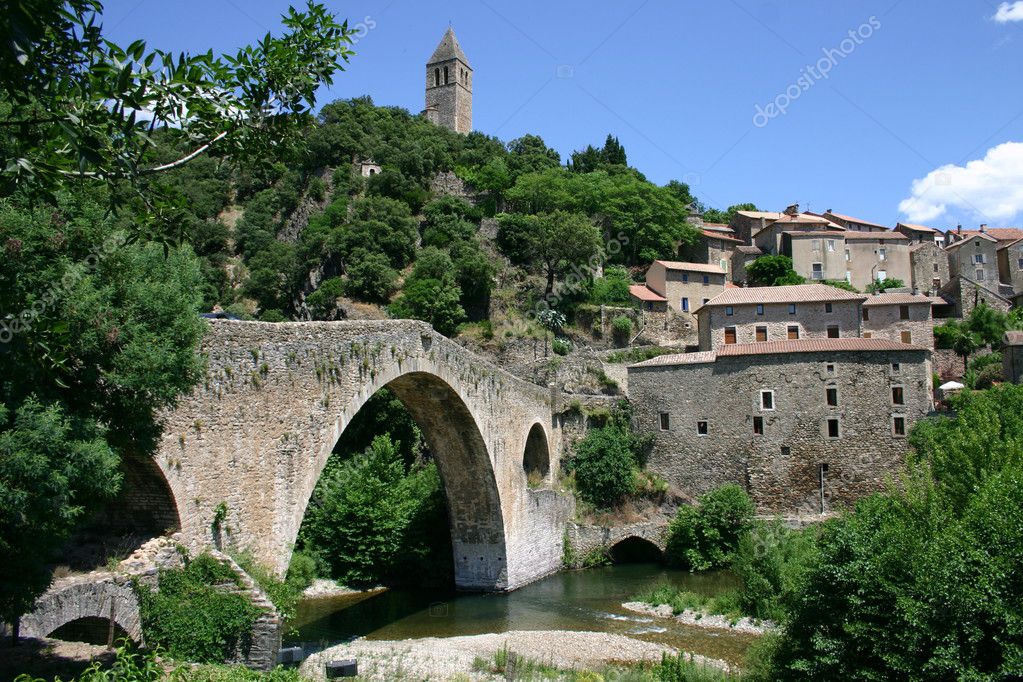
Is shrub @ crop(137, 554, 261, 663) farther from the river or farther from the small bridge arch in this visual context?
the river

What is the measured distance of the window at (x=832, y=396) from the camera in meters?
35.5

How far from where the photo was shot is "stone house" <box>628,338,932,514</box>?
115ft

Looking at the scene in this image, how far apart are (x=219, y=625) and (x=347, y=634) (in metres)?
9.26

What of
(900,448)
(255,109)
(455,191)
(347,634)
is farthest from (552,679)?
(455,191)

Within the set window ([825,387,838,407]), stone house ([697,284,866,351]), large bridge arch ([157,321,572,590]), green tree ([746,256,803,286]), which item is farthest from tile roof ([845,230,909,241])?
large bridge arch ([157,321,572,590])

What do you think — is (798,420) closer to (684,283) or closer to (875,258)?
(684,283)

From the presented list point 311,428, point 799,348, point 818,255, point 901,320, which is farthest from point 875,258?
point 311,428

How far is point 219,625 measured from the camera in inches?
499

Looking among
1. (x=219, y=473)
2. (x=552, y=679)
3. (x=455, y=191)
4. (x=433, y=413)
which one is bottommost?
(x=552, y=679)

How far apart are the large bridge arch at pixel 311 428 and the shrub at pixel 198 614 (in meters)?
0.66

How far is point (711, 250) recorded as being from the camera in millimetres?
61438

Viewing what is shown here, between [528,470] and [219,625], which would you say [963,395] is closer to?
[528,470]

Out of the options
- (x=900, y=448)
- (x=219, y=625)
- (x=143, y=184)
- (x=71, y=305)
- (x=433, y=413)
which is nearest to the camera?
(x=143, y=184)

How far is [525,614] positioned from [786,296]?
1010 inches
